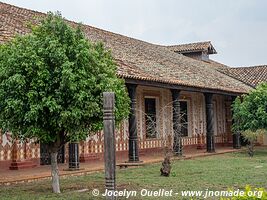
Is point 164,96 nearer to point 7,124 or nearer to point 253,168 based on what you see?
point 253,168

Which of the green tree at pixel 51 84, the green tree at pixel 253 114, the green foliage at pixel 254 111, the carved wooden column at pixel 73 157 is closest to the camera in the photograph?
the green tree at pixel 51 84

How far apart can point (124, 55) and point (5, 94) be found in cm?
947

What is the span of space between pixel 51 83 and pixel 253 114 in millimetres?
12591

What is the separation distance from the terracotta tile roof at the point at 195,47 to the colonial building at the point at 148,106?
398cm

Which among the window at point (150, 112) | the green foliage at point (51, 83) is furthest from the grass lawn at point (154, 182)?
the window at point (150, 112)

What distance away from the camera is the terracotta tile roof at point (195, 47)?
98.4 ft

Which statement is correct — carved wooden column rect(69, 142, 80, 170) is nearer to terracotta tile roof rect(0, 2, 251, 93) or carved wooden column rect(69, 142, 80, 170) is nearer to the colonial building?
the colonial building

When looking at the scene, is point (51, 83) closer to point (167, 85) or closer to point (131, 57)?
point (167, 85)

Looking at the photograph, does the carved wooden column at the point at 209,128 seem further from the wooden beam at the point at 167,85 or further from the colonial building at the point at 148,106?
the wooden beam at the point at 167,85

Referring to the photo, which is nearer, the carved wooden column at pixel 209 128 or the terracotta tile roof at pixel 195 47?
the carved wooden column at pixel 209 128

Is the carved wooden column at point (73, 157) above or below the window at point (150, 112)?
below

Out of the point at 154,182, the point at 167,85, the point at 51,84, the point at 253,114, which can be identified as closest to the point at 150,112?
the point at 167,85

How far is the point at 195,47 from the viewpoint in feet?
99.1

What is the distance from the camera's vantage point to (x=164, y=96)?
19.7 meters
